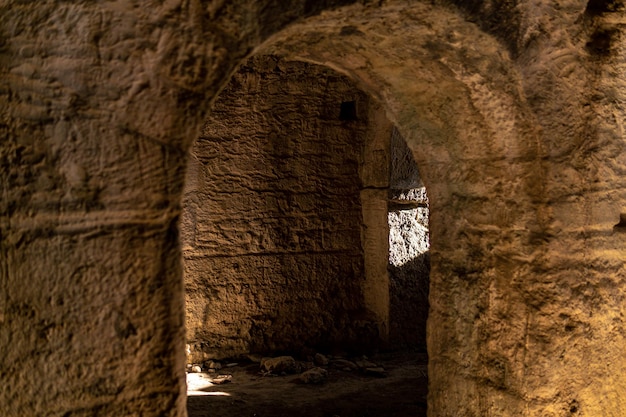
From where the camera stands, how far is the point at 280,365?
5125 mm

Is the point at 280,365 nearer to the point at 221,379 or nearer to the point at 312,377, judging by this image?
the point at 312,377

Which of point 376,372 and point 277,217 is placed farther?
point 277,217

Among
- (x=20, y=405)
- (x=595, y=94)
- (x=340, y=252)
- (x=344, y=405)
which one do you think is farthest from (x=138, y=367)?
(x=340, y=252)

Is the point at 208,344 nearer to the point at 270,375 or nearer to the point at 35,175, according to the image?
the point at 270,375

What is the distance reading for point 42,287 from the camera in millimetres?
1663

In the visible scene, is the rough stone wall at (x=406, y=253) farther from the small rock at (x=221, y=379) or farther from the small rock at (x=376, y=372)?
the small rock at (x=221, y=379)

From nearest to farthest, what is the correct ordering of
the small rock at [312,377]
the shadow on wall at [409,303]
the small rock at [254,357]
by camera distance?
the small rock at [312,377]
the small rock at [254,357]
the shadow on wall at [409,303]

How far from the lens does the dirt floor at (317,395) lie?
4246 millimetres

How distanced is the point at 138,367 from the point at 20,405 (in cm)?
32

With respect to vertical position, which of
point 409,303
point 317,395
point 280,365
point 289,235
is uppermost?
point 289,235

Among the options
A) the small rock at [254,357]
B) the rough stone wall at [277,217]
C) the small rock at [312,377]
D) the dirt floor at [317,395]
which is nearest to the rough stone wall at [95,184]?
the dirt floor at [317,395]

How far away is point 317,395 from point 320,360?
0.74 m

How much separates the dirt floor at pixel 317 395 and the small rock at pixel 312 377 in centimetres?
5

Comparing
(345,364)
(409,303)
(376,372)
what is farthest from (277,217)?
(409,303)
